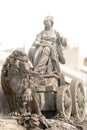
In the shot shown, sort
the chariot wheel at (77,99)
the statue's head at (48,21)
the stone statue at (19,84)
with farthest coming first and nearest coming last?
the statue's head at (48,21) → the chariot wheel at (77,99) → the stone statue at (19,84)

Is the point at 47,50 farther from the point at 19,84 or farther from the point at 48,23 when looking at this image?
the point at 19,84

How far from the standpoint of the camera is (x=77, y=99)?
43.7 feet

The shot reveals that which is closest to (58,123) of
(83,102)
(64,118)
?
(64,118)

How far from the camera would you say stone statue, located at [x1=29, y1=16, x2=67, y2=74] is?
43.3 ft

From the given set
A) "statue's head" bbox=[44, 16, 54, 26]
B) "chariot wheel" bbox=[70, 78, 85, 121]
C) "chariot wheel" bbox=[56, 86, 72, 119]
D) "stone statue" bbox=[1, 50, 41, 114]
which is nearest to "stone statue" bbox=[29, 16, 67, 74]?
"statue's head" bbox=[44, 16, 54, 26]

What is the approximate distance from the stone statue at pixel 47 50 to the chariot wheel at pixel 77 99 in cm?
66

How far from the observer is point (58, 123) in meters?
11.4

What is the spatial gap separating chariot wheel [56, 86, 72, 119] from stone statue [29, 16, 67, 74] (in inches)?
36.6

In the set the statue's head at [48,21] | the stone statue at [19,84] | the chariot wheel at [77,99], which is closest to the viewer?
the stone statue at [19,84]

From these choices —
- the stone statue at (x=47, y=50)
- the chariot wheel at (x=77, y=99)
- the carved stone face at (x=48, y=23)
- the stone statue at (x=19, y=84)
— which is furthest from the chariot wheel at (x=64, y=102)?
the carved stone face at (x=48, y=23)

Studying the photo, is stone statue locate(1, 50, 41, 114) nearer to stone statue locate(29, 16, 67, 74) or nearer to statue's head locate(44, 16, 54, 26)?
stone statue locate(29, 16, 67, 74)

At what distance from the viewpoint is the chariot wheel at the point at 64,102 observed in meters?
12.1

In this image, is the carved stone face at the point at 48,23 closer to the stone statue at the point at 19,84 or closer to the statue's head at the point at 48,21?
the statue's head at the point at 48,21

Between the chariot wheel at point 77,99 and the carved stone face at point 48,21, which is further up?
the carved stone face at point 48,21
